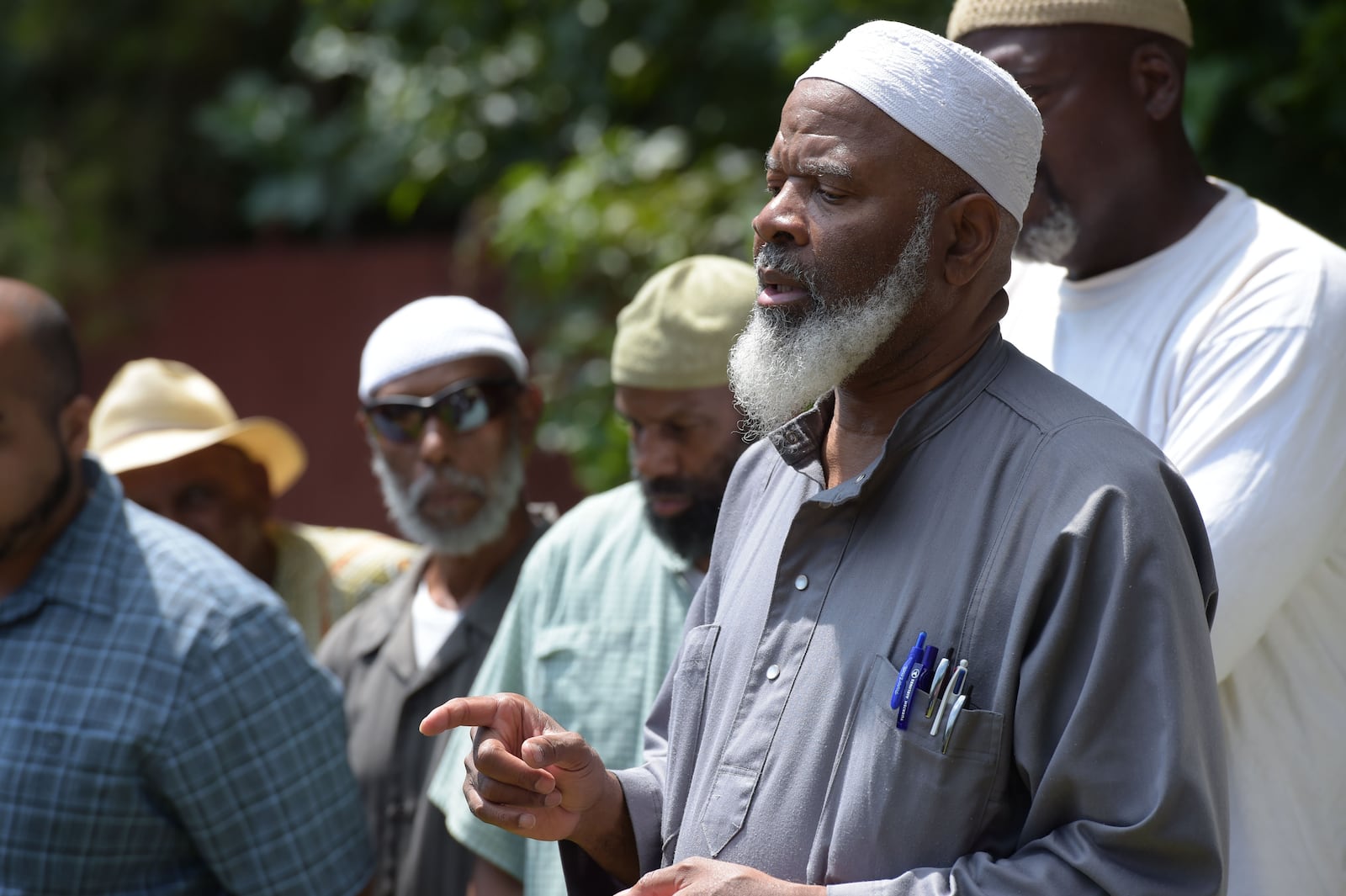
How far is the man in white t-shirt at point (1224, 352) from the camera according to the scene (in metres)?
2.25

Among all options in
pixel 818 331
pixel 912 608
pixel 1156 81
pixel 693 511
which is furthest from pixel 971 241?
pixel 693 511

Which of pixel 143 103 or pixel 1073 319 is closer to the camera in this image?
pixel 1073 319

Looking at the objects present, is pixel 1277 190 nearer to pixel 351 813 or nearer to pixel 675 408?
pixel 675 408

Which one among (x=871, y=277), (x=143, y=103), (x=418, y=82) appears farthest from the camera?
(x=143, y=103)

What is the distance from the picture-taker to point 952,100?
188cm

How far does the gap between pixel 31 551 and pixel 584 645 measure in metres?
1.13

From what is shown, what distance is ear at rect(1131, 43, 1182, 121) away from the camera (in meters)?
2.69

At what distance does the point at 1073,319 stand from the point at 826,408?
0.75 m

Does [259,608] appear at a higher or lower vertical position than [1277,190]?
lower

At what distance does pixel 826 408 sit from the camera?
2.12m

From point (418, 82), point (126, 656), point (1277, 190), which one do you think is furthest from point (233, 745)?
point (418, 82)

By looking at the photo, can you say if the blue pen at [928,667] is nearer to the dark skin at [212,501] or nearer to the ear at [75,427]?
the ear at [75,427]

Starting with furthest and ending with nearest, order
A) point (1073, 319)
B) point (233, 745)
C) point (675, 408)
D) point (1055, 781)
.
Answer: point (675, 408), point (233, 745), point (1073, 319), point (1055, 781)

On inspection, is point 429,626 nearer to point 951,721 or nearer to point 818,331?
point 818,331
